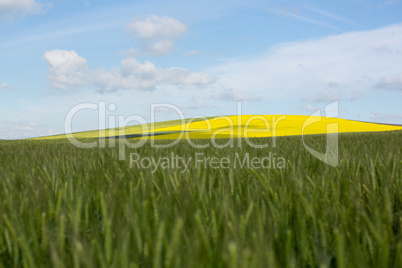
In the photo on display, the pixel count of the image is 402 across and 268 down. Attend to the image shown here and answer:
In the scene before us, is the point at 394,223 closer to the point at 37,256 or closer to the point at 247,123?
the point at 37,256

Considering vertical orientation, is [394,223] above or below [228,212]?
below

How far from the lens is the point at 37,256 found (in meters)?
0.76

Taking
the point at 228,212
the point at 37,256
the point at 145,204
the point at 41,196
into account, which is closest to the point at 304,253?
the point at 228,212

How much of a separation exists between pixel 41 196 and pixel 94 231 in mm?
376

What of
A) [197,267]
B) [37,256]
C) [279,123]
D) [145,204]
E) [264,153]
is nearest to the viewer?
[197,267]

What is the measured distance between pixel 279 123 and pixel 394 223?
17349 millimetres

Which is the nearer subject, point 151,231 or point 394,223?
point 151,231

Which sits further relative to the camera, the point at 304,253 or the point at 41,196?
the point at 41,196

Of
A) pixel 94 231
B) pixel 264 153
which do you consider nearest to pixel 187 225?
pixel 94 231

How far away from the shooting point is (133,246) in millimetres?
768

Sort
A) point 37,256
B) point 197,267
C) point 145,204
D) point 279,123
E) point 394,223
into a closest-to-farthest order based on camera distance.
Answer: point 197,267
point 37,256
point 145,204
point 394,223
point 279,123

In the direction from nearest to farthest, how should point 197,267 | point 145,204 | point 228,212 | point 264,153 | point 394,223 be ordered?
point 197,267, point 228,212, point 145,204, point 394,223, point 264,153

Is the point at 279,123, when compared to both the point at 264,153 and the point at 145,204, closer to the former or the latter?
the point at 264,153

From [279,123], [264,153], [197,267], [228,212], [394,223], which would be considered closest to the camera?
[197,267]
